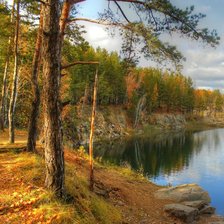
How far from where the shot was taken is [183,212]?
32.6 ft

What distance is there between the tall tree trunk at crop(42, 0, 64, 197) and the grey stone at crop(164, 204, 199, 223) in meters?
5.45

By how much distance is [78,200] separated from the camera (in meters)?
6.42

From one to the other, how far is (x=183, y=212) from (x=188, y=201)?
234 centimetres

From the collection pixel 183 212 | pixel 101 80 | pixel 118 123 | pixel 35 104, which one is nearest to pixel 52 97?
pixel 35 104

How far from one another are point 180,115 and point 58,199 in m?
84.2

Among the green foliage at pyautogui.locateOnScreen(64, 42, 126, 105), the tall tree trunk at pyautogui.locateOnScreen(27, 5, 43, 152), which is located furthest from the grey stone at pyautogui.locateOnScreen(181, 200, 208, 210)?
the green foliage at pyautogui.locateOnScreen(64, 42, 126, 105)

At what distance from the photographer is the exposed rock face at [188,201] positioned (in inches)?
398

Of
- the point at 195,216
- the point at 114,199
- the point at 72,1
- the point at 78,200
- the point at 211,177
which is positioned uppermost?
the point at 72,1

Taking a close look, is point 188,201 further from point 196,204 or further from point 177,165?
point 177,165

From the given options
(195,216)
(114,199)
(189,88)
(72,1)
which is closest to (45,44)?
(72,1)

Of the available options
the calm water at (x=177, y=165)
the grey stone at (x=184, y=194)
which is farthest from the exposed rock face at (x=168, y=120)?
the grey stone at (x=184, y=194)

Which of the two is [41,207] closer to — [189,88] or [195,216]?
[195,216]

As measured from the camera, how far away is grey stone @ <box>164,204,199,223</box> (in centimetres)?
987

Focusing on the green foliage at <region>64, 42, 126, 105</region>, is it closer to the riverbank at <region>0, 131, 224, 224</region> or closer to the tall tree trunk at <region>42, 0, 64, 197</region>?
the riverbank at <region>0, 131, 224, 224</region>
